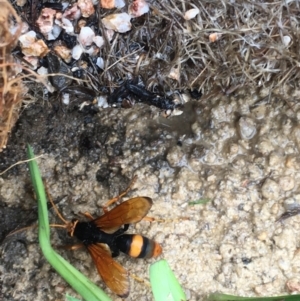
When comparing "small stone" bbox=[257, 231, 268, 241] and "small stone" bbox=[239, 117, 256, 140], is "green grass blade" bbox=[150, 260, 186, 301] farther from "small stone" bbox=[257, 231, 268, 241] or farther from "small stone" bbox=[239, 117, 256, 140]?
"small stone" bbox=[239, 117, 256, 140]

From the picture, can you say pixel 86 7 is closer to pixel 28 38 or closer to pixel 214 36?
pixel 28 38

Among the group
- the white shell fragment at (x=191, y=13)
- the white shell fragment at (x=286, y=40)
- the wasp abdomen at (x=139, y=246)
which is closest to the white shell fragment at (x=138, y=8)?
the white shell fragment at (x=191, y=13)

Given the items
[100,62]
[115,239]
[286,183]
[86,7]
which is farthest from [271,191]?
[86,7]

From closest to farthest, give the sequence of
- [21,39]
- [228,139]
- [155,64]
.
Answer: [21,39] → [155,64] → [228,139]

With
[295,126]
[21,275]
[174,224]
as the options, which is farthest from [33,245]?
[295,126]

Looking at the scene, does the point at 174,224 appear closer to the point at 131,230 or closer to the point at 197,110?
the point at 131,230
